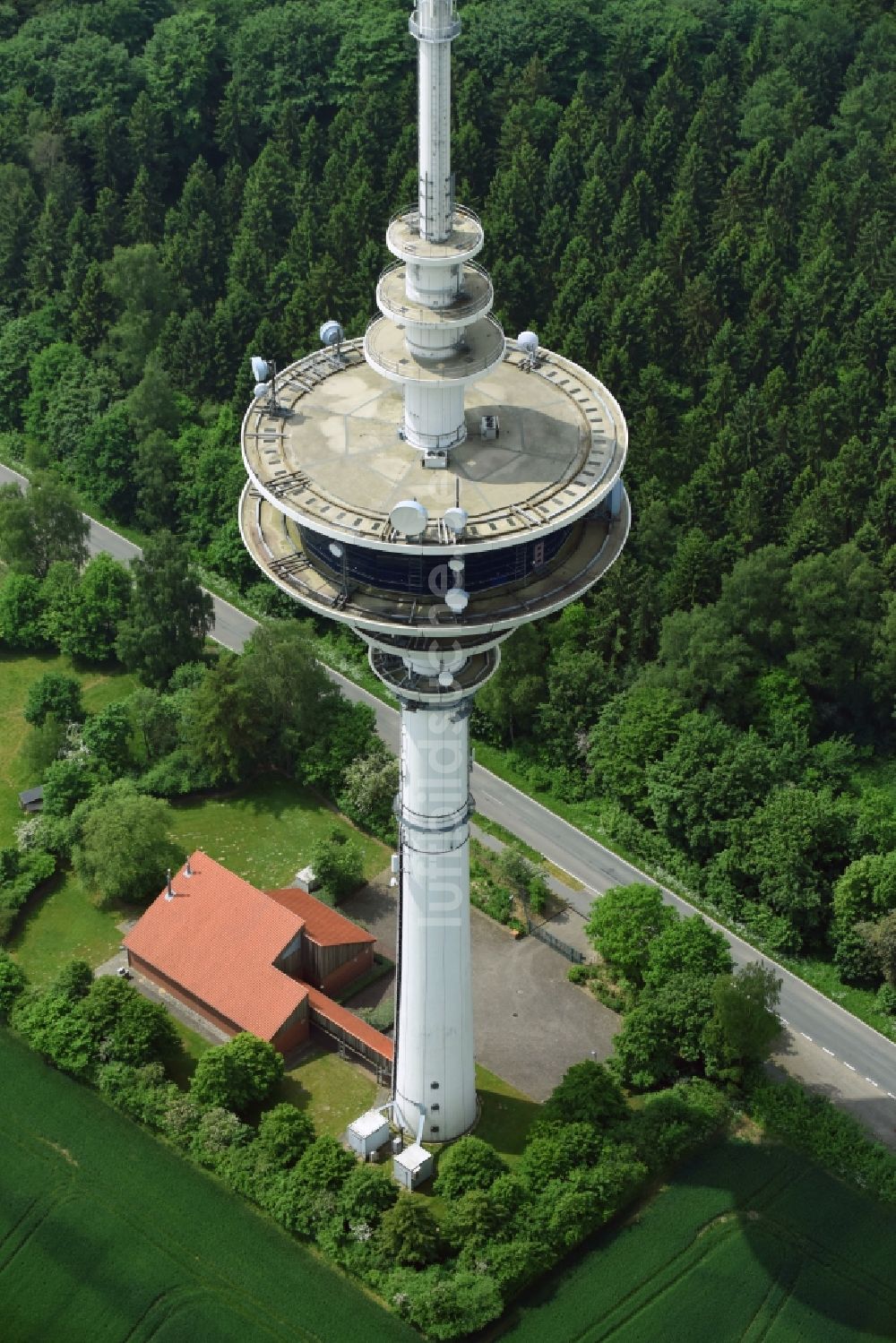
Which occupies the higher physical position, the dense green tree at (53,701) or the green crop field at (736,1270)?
the green crop field at (736,1270)

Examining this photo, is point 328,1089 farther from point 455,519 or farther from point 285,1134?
point 455,519

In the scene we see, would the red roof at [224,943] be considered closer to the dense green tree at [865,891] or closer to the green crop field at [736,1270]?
the green crop field at [736,1270]

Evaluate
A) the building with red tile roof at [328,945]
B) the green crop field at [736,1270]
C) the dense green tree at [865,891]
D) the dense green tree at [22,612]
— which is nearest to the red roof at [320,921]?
the building with red tile roof at [328,945]

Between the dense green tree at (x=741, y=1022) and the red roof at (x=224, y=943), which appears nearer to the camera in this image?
the dense green tree at (x=741, y=1022)

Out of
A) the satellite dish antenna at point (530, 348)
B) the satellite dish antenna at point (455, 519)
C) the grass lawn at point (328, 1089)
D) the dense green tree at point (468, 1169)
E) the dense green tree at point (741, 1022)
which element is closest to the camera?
the satellite dish antenna at point (455, 519)

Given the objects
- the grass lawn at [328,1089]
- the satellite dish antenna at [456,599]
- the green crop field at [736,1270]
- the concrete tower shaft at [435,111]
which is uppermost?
the concrete tower shaft at [435,111]

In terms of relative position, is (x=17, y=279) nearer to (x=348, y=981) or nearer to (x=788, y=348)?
(x=788, y=348)

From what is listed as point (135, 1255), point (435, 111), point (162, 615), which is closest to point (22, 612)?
point (162, 615)

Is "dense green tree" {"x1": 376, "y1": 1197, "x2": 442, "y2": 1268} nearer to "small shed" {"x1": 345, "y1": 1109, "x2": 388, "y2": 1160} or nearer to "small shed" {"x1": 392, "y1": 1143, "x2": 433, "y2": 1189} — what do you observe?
"small shed" {"x1": 392, "y1": 1143, "x2": 433, "y2": 1189}
